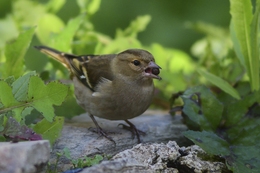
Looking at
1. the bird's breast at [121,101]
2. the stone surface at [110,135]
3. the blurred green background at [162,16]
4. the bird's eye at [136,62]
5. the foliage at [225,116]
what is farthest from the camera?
the blurred green background at [162,16]

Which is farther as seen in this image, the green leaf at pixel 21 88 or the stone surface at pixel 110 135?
the stone surface at pixel 110 135

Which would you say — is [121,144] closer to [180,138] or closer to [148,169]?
[180,138]

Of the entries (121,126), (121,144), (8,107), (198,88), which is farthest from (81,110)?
(8,107)

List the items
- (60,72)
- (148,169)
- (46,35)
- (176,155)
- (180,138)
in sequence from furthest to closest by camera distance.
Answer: (46,35)
(60,72)
(180,138)
(176,155)
(148,169)

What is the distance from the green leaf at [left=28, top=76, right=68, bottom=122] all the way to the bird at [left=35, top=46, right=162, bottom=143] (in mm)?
593

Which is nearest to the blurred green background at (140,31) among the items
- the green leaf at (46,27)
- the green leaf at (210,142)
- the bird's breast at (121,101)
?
the green leaf at (46,27)

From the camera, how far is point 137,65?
11.5ft

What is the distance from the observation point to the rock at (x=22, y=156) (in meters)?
2.13

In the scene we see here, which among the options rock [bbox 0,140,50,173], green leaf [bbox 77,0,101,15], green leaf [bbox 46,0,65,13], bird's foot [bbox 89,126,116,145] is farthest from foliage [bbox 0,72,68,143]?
green leaf [bbox 46,0,65,13]

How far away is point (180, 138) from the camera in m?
3.40

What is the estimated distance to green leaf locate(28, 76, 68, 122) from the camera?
2.61 metres

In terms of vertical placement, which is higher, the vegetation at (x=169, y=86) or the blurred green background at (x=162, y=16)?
the blurred green background at (x=162, y=16)

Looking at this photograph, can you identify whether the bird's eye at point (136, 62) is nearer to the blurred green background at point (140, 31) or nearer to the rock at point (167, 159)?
the blurred green background at point (140, 31)

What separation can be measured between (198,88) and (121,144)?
0.65m
